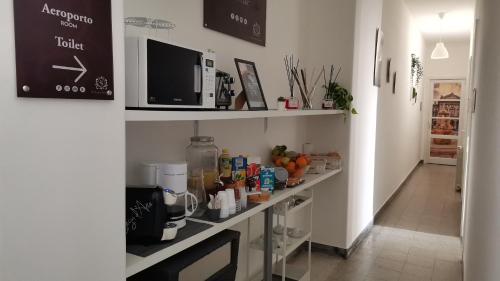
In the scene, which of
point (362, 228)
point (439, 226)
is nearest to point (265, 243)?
point (362, 228)

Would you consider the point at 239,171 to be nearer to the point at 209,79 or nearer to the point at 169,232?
the point at 209,79

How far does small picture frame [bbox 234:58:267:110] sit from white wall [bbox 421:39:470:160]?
7631mm

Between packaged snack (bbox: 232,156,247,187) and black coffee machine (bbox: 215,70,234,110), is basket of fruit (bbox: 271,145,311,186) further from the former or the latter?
black coffee machine (bbox: 215,70,234,110)

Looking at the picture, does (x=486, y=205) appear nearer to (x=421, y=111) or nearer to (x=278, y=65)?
(x=278, y=65)

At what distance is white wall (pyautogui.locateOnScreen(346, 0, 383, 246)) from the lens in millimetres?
3285

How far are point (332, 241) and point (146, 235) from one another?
2.49 m

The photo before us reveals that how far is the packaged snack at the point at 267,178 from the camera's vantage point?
212cm

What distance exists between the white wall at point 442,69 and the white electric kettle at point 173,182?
839 cm

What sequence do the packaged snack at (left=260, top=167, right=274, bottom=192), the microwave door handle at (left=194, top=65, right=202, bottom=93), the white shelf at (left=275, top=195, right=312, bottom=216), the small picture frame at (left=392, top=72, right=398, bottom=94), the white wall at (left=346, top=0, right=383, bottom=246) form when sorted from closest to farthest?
the microwave door handle at (left=194, top=65, right=202, bottom=93), the packaged snack at (left=260, top=167, right=274, bottom=192), the white shelf at (left=275, top=195, right=312, bottom=216), the white wall at (left=346, top=0, right=383, bottom=246), the small picture frame at (left=392, top=72, right=398, bottom=94)

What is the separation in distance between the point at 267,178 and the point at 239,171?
0.80 feet

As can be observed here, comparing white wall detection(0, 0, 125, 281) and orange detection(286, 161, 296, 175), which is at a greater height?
white wall detection(0, 0, 125, 281)

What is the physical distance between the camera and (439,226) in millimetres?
4402

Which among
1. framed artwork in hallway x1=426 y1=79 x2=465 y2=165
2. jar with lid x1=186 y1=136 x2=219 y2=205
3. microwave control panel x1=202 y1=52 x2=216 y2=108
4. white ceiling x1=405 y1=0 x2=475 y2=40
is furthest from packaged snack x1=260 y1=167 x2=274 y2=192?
framed artwork in hallway x1=426 y1=79 x2=465 y2=165

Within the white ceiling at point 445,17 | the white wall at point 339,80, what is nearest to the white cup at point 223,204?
the white wall at point 339,80
